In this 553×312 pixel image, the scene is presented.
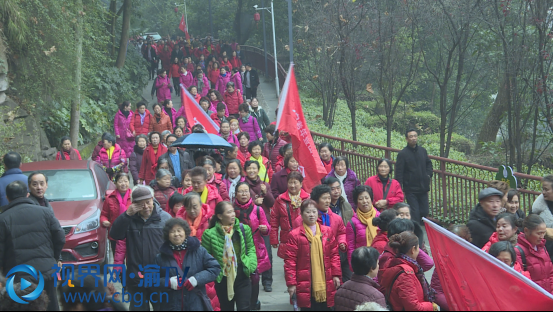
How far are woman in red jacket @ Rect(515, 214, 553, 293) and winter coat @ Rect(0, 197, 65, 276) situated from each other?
4628 mm

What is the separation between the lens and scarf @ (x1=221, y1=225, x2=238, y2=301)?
598cm

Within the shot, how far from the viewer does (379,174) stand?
8391 mm

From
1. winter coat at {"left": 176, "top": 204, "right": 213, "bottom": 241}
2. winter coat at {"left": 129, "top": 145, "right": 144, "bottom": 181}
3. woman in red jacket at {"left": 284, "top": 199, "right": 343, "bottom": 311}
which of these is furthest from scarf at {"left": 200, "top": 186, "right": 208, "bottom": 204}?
winter coat at {"left": 129, "top": 145, "right": 144, "bottom": 181}

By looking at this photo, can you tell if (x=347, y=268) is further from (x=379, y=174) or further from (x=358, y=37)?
(x=358, y=37)

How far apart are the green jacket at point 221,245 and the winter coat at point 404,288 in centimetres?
155

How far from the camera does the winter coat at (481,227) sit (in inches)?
252

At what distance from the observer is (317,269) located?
622 cm

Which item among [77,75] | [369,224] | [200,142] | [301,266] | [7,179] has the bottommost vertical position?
[301,266]

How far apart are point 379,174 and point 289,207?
1.60m

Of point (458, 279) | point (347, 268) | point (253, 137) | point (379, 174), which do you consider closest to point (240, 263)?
point (347, 268)

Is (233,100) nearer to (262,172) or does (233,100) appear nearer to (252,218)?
(262,172)

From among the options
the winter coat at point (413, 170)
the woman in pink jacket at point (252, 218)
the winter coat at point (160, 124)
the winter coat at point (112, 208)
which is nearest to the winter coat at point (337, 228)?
the woman in pink jacket at point (252, 218)

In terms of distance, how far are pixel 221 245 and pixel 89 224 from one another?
3.18 metres

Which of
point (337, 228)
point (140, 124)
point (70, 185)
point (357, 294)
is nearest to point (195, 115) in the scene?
point (140, 124)
